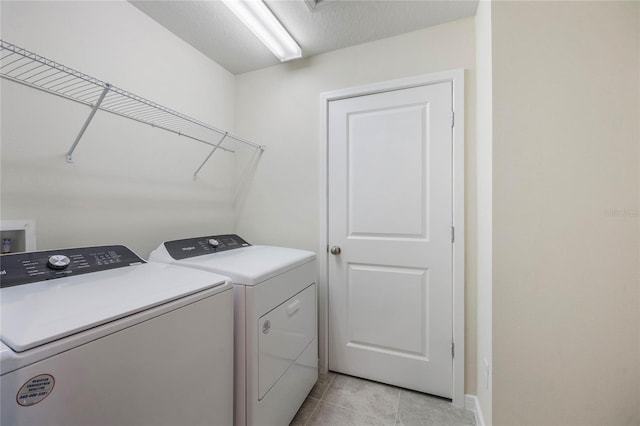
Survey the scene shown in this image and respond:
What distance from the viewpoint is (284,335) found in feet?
4.61

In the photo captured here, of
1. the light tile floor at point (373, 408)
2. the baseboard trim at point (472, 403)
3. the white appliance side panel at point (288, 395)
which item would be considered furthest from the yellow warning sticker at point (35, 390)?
the baseboard trim at point (472, 403)

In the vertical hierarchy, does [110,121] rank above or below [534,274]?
above

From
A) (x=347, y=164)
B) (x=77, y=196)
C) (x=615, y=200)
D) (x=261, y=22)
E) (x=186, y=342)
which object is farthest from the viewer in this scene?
(x=347, y=164)

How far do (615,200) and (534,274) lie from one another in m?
0.44

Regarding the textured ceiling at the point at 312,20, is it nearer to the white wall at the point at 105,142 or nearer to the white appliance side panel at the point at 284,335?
the white wall at the point at 105,142

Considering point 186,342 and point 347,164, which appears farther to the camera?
point 347,164

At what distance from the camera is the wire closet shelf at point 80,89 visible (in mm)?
1038

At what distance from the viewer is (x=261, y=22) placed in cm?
158

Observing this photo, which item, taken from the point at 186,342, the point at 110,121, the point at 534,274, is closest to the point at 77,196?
the point at 110,121

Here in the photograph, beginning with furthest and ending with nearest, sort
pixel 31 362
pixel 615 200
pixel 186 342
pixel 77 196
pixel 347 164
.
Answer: pixel 347 164, pixel 77 196, pixel 615 200, pixel 186 342, pixel 31 362

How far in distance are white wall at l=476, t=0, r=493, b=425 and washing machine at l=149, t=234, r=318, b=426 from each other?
101cm

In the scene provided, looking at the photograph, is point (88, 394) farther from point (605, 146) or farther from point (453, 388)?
point (605, 146)

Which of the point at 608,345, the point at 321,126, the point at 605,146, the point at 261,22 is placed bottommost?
the point at 608,345

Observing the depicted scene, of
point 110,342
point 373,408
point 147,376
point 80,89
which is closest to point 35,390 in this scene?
point 110,342
